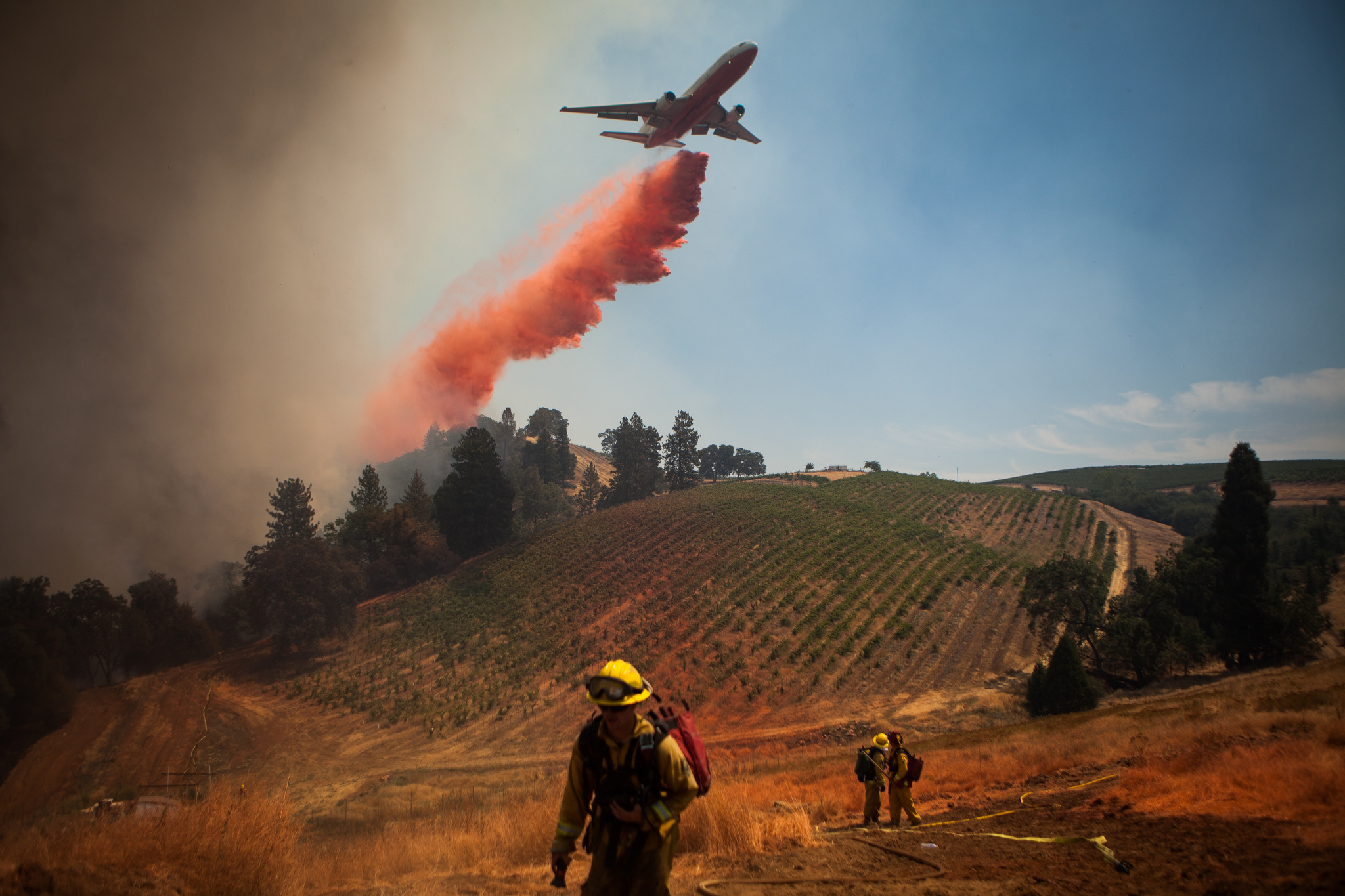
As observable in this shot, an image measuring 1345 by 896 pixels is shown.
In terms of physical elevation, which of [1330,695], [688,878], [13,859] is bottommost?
[1330,695]

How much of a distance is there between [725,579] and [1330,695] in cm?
3409

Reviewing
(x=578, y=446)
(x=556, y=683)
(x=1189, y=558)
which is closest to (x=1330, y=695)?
(x=1189, y=558)

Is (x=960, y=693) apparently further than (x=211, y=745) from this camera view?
Yes

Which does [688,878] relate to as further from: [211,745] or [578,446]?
[578,446]

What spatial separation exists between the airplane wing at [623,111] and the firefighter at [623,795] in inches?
1204

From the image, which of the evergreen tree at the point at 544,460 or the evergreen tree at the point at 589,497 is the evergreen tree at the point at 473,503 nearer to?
the evergreen tree at the point at 589,497

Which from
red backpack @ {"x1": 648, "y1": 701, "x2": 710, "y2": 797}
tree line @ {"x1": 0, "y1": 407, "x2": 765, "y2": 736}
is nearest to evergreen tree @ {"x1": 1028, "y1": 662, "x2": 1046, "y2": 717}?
red backpack @ {"x1": 648, "y1": 701, "x2": 710, "y2": 797}

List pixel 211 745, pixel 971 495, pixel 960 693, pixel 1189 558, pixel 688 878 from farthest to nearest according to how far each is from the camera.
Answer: pixel 971 495, pixel 1189 558, pixel 960 693, pixel 211 745, pixel 688 878

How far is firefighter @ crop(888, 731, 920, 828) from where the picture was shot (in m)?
8.50

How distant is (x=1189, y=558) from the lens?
99.7ft

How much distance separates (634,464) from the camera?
84375 millimetres

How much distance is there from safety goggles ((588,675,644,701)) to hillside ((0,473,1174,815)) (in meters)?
16.5

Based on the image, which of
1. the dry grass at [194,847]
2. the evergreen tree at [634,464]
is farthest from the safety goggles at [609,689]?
the evergreen tree at [634,464]

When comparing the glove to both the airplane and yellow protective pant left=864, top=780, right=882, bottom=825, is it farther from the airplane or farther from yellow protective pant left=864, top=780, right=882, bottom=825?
the airplane
